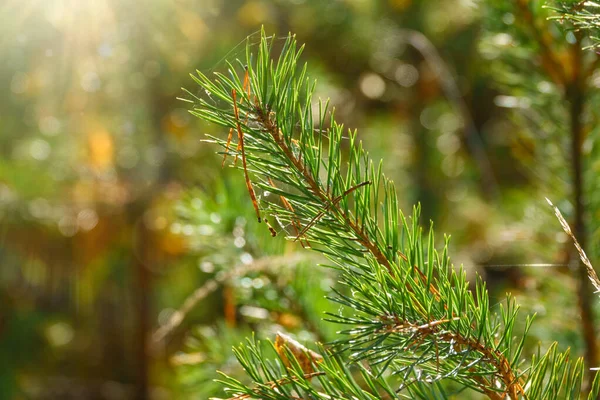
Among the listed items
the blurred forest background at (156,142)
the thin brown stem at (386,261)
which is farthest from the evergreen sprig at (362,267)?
the blurred forest background at (156,142)

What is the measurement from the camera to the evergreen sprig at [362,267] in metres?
0.23

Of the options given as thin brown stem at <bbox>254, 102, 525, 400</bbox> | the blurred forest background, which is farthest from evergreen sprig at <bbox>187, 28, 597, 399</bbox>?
the blurred forest background

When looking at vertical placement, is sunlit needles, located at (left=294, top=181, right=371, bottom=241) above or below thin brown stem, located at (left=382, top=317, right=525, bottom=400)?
above

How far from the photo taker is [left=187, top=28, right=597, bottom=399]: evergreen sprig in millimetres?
234

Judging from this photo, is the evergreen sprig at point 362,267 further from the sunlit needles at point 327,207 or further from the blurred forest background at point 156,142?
the blurred forest background at point 156,142

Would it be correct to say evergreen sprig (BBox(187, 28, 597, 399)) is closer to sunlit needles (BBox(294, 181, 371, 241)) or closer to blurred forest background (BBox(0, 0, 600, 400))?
sunlit needles (BBox(294, 181, 371, 241))

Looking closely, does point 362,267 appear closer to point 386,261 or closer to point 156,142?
point 386,261

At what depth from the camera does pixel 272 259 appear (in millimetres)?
406

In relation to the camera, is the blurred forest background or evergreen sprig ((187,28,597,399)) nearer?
evergreen sprig ((187,28,597,399))

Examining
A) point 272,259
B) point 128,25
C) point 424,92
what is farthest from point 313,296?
point 424,92

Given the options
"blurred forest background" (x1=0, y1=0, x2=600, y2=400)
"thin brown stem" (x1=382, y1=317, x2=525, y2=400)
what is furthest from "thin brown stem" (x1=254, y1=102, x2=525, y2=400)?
"blurred forest background" (x1=0, y1=0, x2=600, y2=400)

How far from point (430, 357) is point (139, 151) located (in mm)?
1045

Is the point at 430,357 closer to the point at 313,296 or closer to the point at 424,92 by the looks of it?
the point at 313,296

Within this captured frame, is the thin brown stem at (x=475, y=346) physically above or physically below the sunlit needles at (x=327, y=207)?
below
